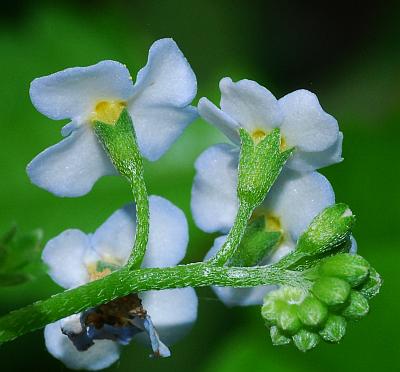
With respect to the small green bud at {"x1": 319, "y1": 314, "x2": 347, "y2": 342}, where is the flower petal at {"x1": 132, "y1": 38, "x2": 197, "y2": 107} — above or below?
above

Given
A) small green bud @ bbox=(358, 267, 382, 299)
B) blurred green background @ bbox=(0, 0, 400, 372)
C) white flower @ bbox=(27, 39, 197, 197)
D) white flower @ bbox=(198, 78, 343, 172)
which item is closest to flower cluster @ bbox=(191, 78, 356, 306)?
white flower @ bbox=(198, 78, 343, 172)

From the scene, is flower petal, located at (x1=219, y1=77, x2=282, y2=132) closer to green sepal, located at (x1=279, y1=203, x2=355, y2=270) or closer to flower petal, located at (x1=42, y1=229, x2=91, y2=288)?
green sepal, located at (x1=279, y1=203, x2=355, y2=270)

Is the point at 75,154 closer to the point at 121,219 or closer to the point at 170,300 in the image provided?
the point at 121,219

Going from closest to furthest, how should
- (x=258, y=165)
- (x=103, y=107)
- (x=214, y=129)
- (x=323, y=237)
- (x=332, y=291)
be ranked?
(x=332, y=291), (x=323, y=237), (x=258, y=165), (x=103, y=107), (x=214, y=129)

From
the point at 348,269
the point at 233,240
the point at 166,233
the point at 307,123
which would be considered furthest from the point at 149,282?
the point at 307,123

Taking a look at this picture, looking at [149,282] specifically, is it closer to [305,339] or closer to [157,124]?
[305,339]

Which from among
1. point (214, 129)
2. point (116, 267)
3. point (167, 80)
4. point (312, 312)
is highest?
point (167, 80)

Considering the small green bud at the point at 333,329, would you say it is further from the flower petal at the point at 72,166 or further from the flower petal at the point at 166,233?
the flower petal at the point at 72,166
